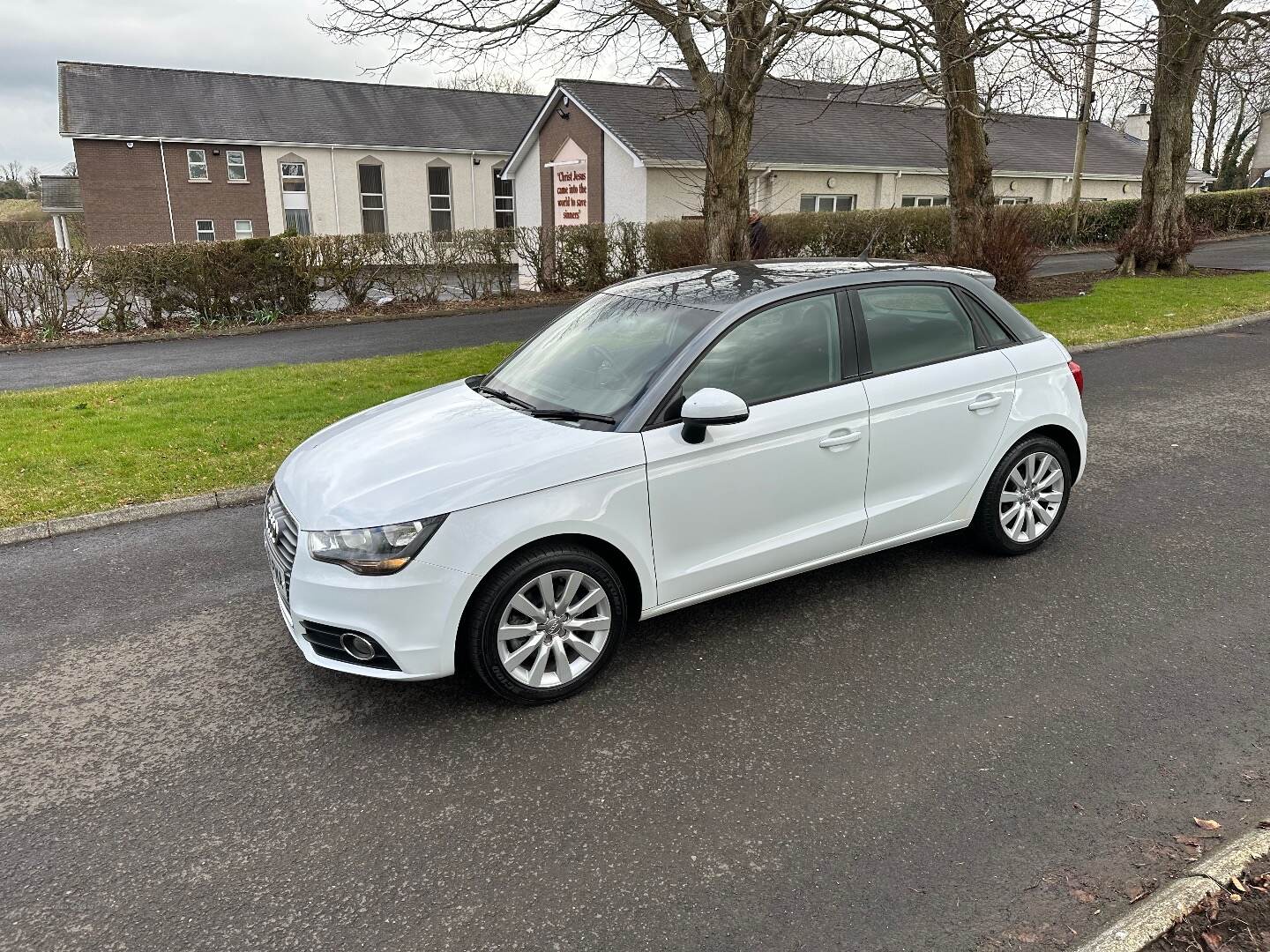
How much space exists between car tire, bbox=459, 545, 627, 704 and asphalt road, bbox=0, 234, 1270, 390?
9818 mm

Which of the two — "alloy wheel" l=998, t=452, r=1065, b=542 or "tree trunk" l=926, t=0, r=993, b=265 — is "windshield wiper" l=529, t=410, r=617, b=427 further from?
"tree trunk" l=926, t=0, r=993, b=265

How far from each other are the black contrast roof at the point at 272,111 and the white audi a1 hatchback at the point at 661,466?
36.4m

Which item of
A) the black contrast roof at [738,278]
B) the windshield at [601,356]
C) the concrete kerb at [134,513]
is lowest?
the concrete kerb at [134,513]

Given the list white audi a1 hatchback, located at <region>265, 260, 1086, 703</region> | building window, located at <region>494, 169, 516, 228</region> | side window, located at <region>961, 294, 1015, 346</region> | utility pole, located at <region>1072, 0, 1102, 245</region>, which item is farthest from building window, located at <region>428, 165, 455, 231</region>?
side window, located at <region>961, 294, 1015, 346</region>

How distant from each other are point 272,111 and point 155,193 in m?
5.76

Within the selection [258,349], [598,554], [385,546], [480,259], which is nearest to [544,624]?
[598,554]

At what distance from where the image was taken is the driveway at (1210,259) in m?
20.5

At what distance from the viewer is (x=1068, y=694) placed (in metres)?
3.66

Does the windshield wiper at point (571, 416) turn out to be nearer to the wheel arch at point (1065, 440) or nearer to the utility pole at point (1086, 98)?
the wheel arch at point (1065, 440)

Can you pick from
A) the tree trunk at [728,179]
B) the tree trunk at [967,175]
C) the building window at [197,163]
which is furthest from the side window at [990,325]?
the building window at [197,163]

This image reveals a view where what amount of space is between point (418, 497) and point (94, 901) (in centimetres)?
164

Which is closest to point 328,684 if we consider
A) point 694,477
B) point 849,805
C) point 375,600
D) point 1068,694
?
point 375,600

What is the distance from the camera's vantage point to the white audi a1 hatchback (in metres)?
3.44

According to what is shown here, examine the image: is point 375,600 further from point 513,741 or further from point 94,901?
point 94,901
